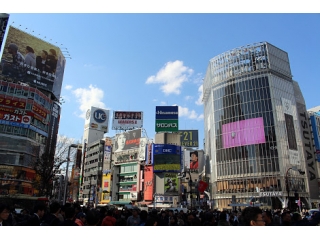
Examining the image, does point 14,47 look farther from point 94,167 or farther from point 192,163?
point 192,163

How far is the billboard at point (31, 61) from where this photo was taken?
2031 inches

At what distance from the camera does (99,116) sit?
9975 centimetres

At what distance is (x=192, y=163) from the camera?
8669 cm

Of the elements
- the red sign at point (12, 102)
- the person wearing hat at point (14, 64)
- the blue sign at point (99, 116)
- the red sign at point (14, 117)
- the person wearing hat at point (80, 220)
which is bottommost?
the person wearing hat at point (80, 220)

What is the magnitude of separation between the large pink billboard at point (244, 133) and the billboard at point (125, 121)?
26569 millimetres

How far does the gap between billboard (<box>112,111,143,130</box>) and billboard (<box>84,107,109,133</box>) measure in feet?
74.5

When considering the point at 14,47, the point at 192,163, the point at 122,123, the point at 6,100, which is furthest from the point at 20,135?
the point at 192,163

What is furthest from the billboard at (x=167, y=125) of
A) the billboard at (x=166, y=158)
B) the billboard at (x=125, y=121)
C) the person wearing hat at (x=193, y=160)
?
the person wearing hat at (x=193, y=160)

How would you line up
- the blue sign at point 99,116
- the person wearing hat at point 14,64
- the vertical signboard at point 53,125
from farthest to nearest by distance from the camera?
the blue sign at point 99,116 < the vertical signboard at point 53,125 < the person wearing hat at point 14,64

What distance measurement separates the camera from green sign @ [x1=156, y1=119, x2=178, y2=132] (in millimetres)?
71125

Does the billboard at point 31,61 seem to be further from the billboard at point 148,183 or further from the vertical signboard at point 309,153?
the vertical signboard at point 309,153

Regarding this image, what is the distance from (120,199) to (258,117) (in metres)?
42.6

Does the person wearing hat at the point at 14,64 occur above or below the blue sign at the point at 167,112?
above

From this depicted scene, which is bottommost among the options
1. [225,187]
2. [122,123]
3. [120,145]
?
[225,187]
